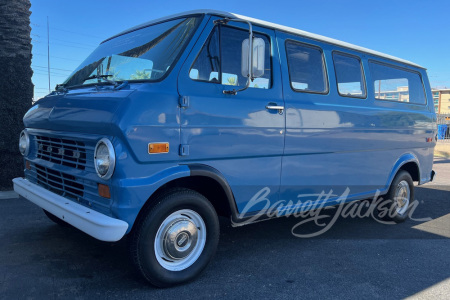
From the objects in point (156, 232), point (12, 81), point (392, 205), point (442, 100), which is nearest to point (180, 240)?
point (156, 232)

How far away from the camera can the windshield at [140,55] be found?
10.8 ft

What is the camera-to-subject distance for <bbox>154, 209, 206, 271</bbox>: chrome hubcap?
3152mm

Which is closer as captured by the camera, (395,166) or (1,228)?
(1,228)

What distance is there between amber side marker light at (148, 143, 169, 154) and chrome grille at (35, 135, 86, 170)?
63 centimetres

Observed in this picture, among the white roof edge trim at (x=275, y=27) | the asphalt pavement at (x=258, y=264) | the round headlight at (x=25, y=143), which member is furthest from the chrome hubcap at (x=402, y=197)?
the round headlight at (x=25, y=143)

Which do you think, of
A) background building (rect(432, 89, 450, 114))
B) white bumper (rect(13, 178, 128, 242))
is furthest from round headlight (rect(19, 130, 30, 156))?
background building (rect(432, 89, 450, 114))

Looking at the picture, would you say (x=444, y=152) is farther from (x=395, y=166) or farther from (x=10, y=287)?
(x=10, y=287)

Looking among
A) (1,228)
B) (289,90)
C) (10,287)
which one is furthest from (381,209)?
(1,228)

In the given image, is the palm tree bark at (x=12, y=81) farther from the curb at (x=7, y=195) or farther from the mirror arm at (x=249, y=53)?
the mirror arm at (x=249, y=53)

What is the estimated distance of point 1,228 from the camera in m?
4.59

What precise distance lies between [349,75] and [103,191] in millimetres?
3428

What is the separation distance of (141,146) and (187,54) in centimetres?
93

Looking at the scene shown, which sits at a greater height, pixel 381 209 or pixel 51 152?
pixel 51 152

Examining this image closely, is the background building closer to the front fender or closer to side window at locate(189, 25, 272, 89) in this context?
side window at locate(189, 25, 272, 89)
